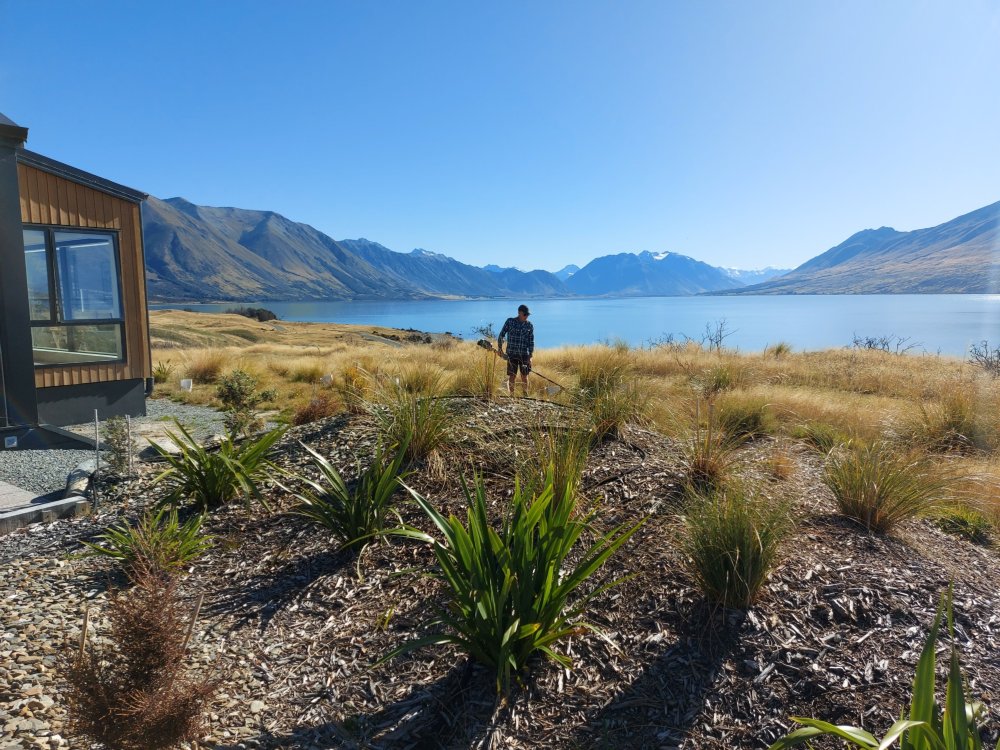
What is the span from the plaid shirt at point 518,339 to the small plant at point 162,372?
24.8 feet

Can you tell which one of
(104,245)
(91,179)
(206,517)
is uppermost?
(91,179)

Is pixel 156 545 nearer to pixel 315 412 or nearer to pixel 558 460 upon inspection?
pixel 558 460

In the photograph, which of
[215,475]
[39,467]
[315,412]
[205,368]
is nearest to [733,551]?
[215,475]

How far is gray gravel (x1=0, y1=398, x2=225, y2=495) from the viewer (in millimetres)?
5480

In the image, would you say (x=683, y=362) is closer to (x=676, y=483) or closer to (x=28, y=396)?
(x=676, y=483)

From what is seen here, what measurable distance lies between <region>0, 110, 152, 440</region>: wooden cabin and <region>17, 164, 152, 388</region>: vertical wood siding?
1 centimetres

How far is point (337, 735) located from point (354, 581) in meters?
1.13

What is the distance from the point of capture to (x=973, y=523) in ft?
14.3

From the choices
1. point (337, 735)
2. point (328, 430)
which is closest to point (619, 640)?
point (337, 735)

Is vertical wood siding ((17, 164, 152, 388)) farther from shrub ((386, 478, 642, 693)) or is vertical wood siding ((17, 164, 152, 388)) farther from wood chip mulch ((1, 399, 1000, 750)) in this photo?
shrub ((386, 478, 642, 693))

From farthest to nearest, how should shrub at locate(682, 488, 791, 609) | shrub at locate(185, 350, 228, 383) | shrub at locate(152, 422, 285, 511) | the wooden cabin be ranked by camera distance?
shrub at locate(185, 350, 228, 383)
the wooden cabin
shrub at locate(152, 422, 285, 511)
shrub at locate(682, 488, 791, 609)

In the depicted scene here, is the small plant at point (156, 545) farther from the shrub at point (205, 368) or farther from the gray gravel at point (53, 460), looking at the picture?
the shrub at point (205, 368)

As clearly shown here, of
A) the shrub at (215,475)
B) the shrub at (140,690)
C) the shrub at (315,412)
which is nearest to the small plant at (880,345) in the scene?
the shrub at (315,412)

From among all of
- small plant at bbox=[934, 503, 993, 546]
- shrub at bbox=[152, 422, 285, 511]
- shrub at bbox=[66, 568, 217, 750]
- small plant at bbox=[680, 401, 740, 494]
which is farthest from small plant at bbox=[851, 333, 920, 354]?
shrub at bbox=[66, 568, 217, 750]
